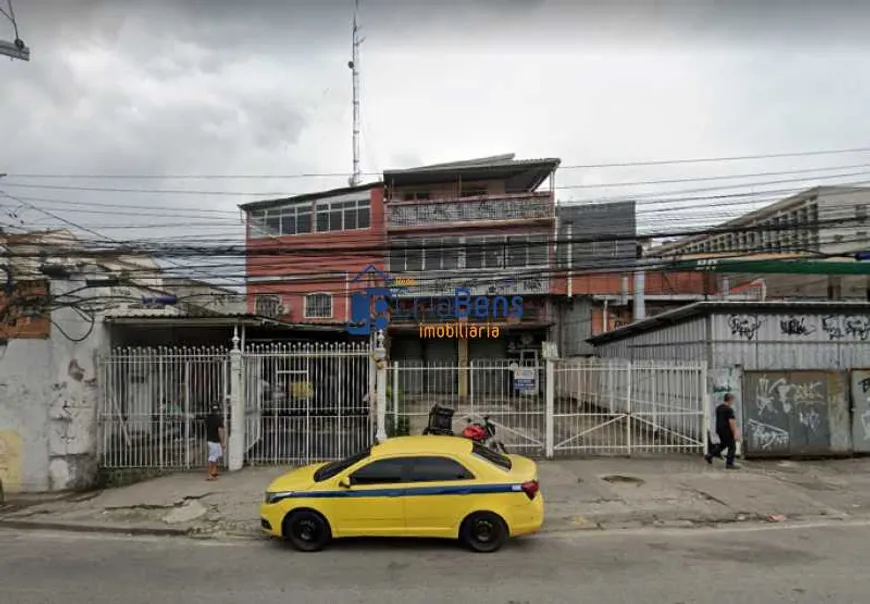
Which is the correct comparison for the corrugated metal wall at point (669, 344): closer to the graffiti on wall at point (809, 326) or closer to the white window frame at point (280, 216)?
the graffiti on wall at point (809, 326)

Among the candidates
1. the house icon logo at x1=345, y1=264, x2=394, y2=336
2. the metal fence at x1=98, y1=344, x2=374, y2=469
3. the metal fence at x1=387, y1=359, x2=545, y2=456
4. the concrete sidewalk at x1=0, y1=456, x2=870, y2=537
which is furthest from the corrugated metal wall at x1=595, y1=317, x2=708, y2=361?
the house icon logo at x1=345, y1=264, x2=394, y2=336

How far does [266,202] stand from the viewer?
31.4 meters

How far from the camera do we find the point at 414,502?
677 centimetres

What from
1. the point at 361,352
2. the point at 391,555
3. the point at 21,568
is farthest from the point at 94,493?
the point at 391,555

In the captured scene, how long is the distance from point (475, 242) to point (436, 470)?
888 inches

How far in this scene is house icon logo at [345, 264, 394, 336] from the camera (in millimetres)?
17906

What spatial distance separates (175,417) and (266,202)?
69.3ft

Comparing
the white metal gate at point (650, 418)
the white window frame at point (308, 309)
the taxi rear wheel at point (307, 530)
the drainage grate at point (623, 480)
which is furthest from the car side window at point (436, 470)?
the white window frame at point (308, 309)

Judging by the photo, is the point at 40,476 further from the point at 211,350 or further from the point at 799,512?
the point at 799,512

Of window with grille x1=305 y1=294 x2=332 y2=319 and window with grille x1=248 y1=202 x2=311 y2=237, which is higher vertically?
window with grille x1=248 y1=202 x2=311 y2=237

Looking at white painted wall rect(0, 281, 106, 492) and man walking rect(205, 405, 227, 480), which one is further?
man walking rect(205, 405, 227, 480)

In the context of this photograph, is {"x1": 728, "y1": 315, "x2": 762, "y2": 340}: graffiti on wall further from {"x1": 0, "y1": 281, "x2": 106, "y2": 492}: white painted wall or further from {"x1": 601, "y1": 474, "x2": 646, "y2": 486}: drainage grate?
{"x1": 0, "y1": 281, "x2": 106, "y2": 492}: white painted wall

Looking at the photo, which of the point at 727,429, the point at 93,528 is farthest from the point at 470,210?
the point at 93,528

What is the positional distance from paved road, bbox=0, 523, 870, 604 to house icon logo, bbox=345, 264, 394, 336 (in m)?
9.38
